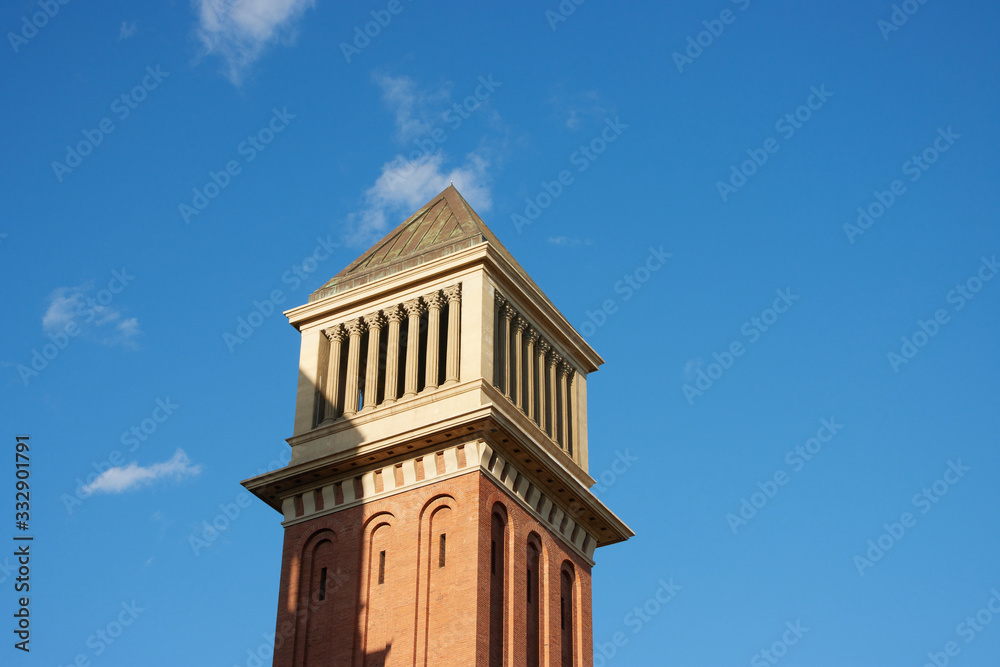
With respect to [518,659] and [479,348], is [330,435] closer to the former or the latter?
[479,348]

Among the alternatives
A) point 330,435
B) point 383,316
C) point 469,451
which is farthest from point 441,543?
point 383,316

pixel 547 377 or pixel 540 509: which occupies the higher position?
Result: pixel 547 377

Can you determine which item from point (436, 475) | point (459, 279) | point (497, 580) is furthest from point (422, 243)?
point (497, 580)

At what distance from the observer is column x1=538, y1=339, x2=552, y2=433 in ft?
172

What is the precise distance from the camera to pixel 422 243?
178 ft

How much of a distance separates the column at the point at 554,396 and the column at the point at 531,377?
121cm

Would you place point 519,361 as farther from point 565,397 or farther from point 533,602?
point 533,602

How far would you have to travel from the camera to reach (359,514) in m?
47.8

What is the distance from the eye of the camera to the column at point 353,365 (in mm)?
50531

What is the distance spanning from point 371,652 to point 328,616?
2369mm

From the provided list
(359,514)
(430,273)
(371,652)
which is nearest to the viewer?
(371,652)

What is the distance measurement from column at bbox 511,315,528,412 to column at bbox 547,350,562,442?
2.02 m

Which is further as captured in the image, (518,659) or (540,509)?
(540,509)

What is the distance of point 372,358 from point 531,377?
592cm
